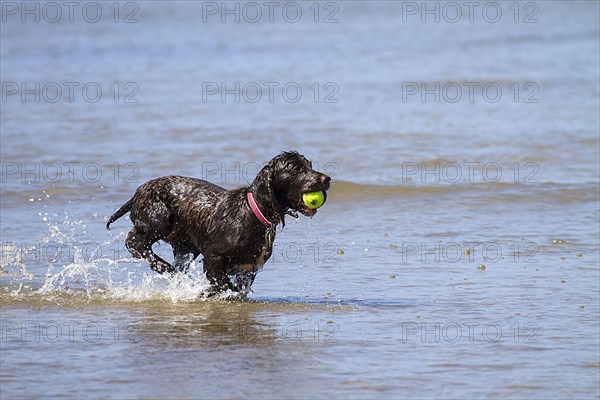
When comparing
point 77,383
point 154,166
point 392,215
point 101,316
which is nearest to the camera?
point 77,383

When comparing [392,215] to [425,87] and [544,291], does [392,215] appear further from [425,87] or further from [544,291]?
[425,87]

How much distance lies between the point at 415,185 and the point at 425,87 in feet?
26.1

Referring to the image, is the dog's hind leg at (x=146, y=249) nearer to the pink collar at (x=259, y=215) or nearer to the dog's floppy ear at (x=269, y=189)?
the pink collar at (x=259, y=215)

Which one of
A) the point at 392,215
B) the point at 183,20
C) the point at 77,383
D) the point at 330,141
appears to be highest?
the point at 183,20

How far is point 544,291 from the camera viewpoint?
8609 mm

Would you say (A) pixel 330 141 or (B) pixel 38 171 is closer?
(B) pixel 38 171

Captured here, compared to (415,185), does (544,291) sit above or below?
below

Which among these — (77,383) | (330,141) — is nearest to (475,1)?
(330,141)
